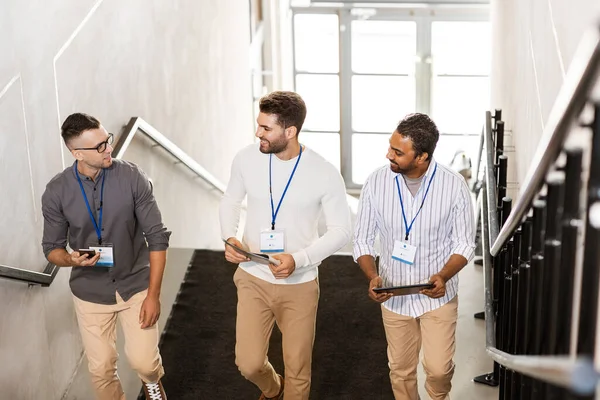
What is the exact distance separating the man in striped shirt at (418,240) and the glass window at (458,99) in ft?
32.2

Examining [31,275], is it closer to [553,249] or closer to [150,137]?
[150,137]

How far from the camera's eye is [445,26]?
13.4 m

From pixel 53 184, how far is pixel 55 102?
57cm

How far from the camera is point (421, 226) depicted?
390 cm

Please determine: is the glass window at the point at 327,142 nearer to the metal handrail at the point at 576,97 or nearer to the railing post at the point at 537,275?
the railing post at the point at 537,275

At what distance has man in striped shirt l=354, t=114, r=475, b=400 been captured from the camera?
12.6 feet

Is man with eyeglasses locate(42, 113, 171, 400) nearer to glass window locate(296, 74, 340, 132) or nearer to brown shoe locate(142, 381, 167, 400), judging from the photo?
brown shoe locate(142, 381, 167, 400)

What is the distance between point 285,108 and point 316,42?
10030 mm

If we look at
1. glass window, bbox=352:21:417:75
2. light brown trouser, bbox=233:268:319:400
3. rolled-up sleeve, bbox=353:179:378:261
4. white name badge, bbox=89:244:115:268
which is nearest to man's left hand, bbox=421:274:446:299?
rolled-up sleeve, bbox=353:179:378:261

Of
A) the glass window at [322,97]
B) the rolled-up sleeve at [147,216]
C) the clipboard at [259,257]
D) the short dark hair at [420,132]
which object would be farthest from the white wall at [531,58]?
the glass window at [322,97]

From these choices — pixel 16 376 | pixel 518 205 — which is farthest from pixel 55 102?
pixel 518 205

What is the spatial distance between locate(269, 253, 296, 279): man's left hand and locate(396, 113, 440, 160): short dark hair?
0.73 metres

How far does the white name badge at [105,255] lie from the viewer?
3826 mm

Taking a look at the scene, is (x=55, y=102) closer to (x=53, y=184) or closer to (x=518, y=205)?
(x=53, y=184)
